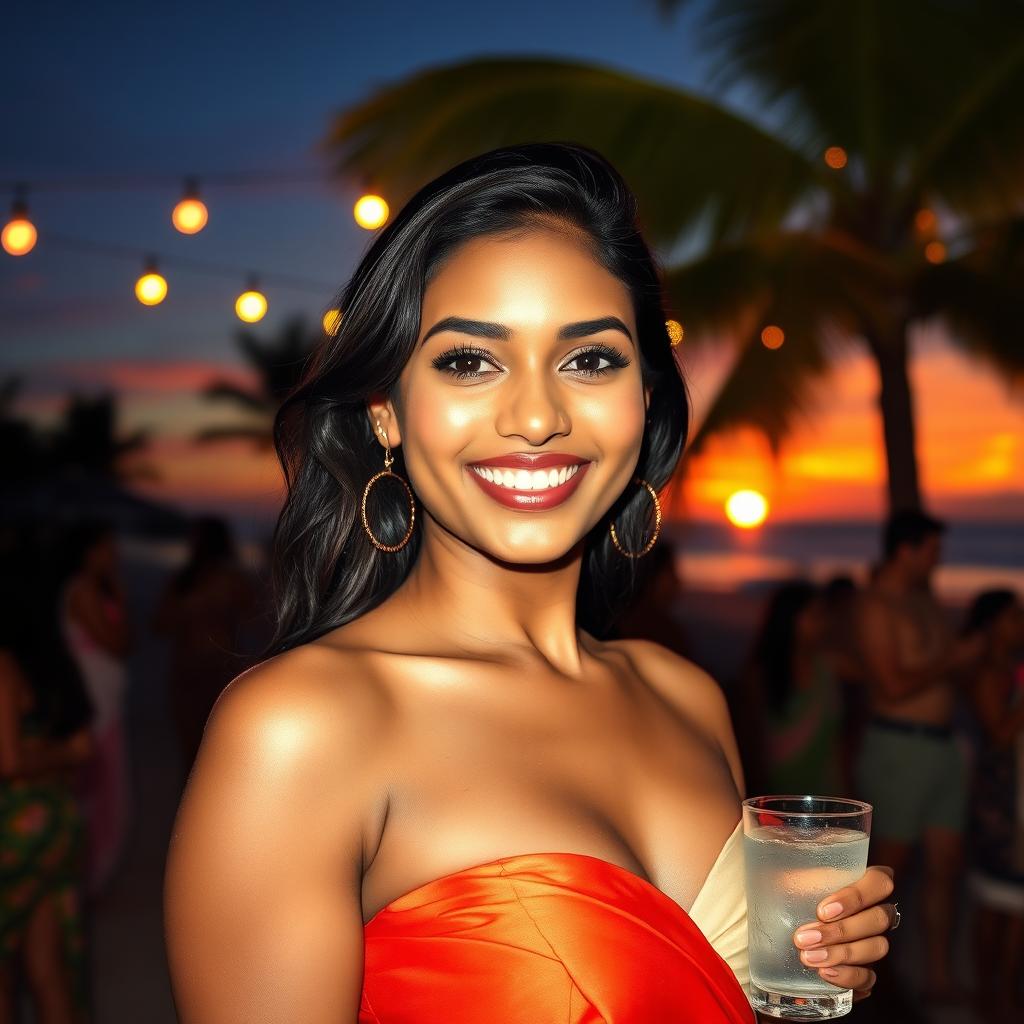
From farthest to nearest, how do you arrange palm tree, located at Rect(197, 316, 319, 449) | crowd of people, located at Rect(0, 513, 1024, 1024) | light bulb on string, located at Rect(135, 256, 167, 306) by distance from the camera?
palm tree, located at Rect(197, 316, 319, 449)
light bulb on string, located at Rect(135, 256, 167, 306)
crowd of people, located at Rect(0, 513, 1024, 1024)

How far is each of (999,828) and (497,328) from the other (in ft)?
12.9

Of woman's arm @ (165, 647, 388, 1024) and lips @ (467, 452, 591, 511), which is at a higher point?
lips @ (467, 452, 591, 511)

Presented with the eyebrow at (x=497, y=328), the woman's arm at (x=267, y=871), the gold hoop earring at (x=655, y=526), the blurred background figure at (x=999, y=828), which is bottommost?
the blurred background figure at (x=999, y=828)

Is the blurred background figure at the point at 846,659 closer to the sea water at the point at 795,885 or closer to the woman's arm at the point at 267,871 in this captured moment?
the sea water at the point at 795,885

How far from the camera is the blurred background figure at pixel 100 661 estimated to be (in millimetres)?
6191

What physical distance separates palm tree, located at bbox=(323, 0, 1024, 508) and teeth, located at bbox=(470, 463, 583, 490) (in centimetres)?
650

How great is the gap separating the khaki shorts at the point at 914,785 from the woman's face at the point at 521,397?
4.03m

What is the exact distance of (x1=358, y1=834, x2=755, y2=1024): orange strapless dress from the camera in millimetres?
1463

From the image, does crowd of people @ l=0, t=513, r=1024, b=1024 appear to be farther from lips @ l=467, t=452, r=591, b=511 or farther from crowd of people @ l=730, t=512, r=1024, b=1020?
lips @ l=467, t=452, r=591, b=511

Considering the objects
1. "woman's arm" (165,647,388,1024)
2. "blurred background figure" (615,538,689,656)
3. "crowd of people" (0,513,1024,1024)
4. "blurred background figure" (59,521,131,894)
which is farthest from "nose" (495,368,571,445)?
"blurred background figure" (59,521,131,894)

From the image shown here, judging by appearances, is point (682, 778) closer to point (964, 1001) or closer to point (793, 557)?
point (964, 1001)

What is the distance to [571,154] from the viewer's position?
185 cm

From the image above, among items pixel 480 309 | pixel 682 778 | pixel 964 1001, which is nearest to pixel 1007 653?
A: pixel 964 1001

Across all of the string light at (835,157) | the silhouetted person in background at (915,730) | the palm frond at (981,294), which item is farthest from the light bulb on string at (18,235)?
the palm frond at (981,294)
